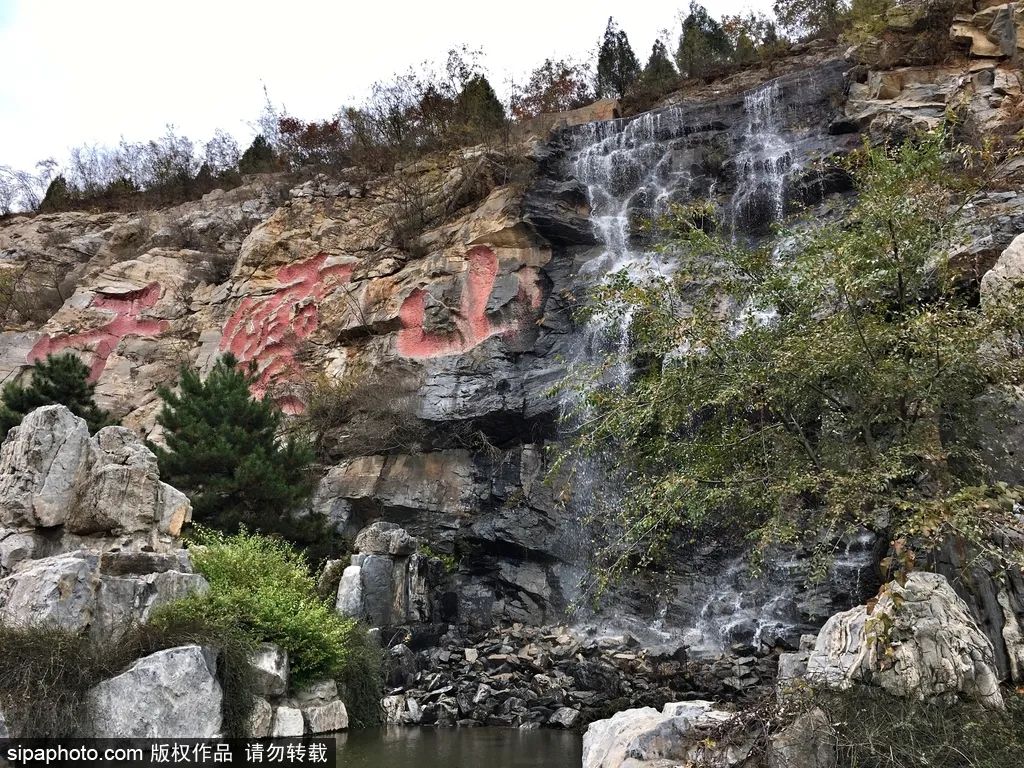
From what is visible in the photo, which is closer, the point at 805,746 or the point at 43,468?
the point at 805,746

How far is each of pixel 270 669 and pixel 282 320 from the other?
47.1 feet

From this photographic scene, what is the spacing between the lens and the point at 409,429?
17.1 metres

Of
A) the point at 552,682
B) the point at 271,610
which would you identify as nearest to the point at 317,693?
the point at 271,610

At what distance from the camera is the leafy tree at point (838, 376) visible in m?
6.96

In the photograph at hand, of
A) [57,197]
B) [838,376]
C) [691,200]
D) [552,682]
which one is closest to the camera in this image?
[838,376]

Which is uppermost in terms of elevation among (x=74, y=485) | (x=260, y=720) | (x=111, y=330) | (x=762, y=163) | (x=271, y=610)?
(x=762, y=163)

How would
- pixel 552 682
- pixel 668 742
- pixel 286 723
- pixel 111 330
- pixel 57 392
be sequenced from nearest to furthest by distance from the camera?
pixel 668 742
pixel 286 723
pixel 552 682
pixel 57 392
pixel 111 330

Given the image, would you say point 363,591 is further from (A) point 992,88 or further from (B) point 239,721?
A: (A) point 992,88

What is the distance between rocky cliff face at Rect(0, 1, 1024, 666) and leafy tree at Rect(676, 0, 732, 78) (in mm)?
2501

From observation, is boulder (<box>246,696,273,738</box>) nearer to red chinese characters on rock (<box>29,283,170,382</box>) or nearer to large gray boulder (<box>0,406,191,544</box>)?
large gray boulder (<box>0,406,191,544</box>)

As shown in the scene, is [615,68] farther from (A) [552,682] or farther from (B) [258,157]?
(A) [552,682]

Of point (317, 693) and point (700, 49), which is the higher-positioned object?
point (700, 49)

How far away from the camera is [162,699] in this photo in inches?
288

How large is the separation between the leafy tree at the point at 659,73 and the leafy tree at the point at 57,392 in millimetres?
20141
